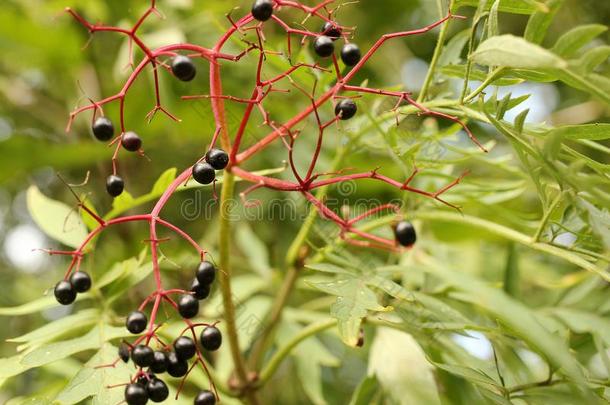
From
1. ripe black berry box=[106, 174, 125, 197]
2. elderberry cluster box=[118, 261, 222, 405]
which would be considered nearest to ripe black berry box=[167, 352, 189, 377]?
elderberry cluster box=[118, 261, 222, 405]

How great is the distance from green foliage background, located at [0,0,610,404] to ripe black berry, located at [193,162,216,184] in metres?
0.11

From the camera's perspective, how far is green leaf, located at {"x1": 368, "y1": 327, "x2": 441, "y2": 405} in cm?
89

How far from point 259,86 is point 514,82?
0.92ft

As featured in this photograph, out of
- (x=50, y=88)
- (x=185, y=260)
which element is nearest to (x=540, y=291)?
(x=185, y=260)

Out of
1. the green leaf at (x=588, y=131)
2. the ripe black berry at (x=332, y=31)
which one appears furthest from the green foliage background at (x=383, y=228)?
the ripe black berry at (x=332, y=31)

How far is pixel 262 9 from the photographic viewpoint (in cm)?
71

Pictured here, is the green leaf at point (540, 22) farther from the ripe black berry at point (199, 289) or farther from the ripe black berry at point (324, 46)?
the ripe black berry at point (199, 289)

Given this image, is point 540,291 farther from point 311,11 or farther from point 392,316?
point 311,11

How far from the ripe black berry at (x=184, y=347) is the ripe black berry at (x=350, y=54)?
1.21 ft

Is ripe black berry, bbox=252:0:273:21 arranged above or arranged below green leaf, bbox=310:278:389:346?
above

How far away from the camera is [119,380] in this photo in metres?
0.72

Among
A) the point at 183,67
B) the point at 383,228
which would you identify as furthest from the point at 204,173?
the point at 383,228

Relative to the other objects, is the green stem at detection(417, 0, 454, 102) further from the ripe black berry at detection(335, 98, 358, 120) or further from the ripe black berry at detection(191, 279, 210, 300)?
the ripe black berry at detection(191, 279, 210, 300)

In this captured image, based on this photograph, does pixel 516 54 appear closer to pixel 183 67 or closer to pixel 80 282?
pixel 183 67
